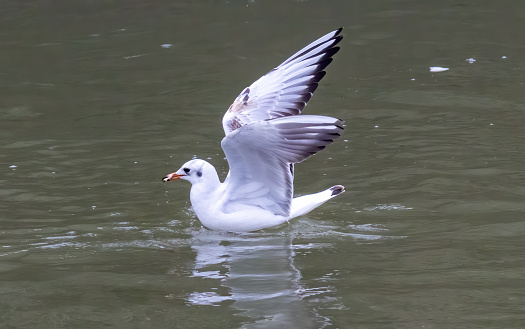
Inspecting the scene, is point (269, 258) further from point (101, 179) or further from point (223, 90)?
point (223, 90)

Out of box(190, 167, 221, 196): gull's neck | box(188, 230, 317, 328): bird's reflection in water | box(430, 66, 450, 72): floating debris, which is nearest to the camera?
box(188, 230, 317, 328): bird's reflection in water

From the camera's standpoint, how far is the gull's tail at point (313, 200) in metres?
7.71

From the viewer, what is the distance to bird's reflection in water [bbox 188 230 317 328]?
5.78 meters

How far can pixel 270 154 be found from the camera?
23.8ft

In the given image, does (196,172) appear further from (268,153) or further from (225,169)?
(225,169)

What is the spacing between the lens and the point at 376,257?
672cm

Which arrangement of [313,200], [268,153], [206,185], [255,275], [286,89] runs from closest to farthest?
[255,275] < [268,153] < [313,200] < [206,185] < [286,89]

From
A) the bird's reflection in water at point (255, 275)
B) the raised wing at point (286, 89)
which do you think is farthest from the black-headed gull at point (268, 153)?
the bird's reflection in water at point (255, 275)

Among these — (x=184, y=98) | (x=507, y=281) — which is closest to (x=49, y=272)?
(x=507, y=281)

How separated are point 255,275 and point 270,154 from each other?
109 cm

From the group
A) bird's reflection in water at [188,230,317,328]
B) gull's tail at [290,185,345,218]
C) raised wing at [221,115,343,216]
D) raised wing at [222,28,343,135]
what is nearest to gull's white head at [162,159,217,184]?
raised wing at [221,115,343,216]

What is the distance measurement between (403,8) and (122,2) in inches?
189

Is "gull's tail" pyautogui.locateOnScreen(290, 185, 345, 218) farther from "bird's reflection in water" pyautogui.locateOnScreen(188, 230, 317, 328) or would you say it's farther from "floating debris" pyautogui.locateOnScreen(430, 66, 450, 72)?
"floating debris" pyautogui.locateOnScreen(430, 66, 450, 72)

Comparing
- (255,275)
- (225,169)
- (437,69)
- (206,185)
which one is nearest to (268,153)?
(206,185)
